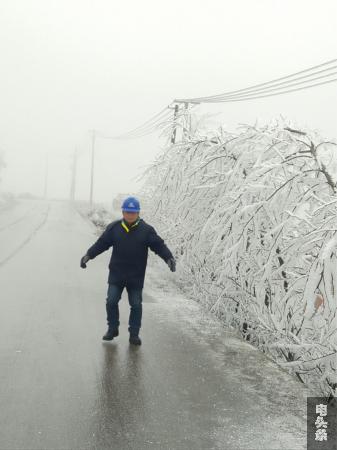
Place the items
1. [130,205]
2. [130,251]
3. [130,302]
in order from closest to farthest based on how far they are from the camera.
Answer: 1. [130,205]
2. [130,251]
3. [130,302]

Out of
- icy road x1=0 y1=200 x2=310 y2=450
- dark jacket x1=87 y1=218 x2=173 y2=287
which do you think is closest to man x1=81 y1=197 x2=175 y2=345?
dark jacket x1=87 y1=218 x2=173 y2=287

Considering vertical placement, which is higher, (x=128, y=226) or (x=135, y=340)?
(x=128, y=226)

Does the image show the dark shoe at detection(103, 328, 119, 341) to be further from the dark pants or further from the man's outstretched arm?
the man's outstretched arm

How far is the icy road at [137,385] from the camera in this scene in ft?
12.2

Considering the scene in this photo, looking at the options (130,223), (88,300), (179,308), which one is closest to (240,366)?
(130,223)

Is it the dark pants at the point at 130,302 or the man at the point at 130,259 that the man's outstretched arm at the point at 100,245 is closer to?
the man at the point at 130,259

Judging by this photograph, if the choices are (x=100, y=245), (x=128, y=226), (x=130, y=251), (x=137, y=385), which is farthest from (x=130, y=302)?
(x=137, y=385)

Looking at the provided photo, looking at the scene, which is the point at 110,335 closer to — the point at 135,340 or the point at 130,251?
the point at 135,340

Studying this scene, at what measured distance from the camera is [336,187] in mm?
5539

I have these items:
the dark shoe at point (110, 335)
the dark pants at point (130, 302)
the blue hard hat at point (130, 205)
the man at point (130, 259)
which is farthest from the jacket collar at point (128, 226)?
the dark shoe at point (110, 335)

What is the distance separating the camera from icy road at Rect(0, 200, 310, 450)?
3.71 meters

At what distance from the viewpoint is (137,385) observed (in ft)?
15.6

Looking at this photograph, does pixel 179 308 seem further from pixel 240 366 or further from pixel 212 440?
pixel 212 440

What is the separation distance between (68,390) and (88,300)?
417 centimetres
